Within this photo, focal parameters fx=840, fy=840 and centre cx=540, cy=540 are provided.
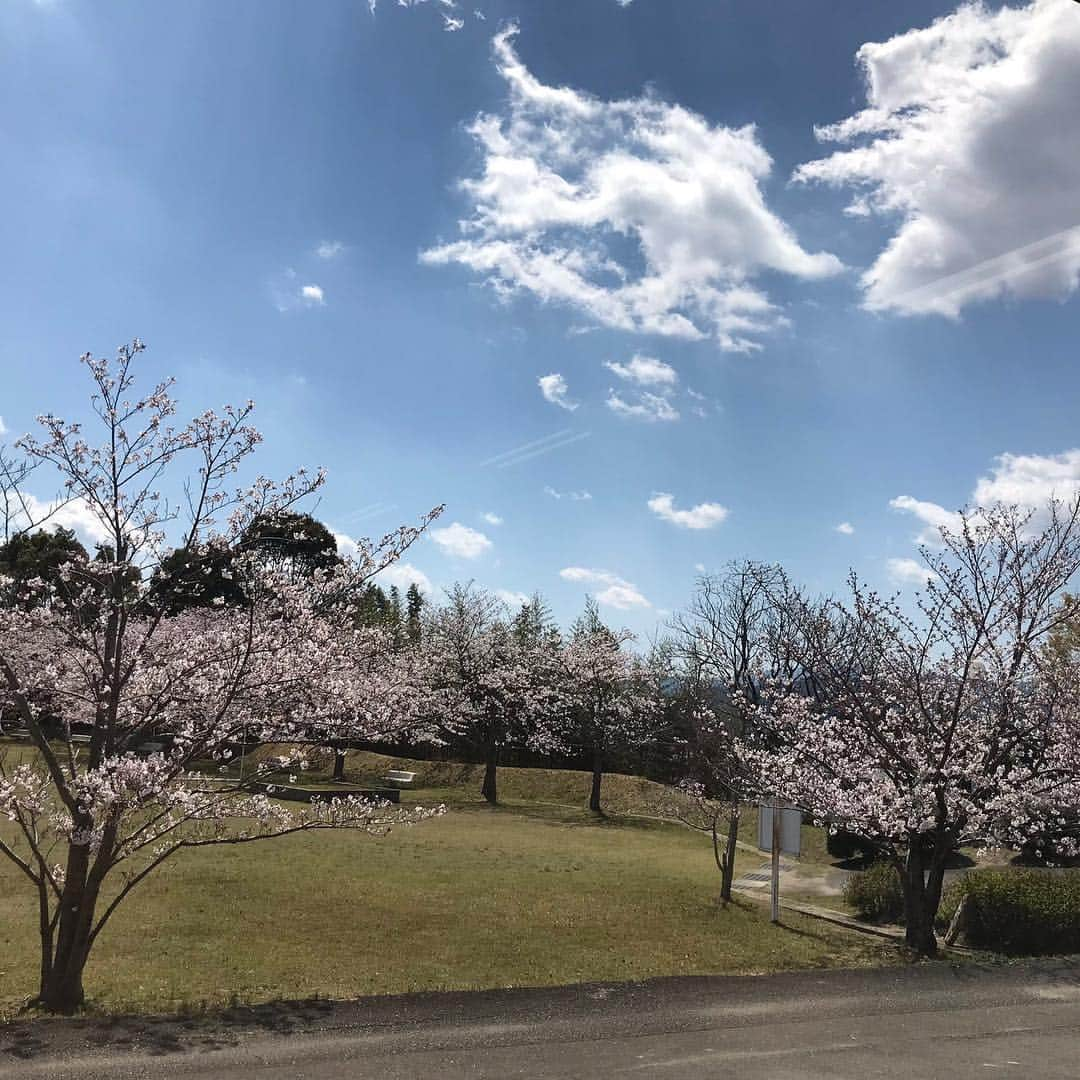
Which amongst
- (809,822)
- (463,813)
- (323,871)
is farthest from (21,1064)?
(809,822)

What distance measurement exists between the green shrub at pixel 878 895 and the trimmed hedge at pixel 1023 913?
1.92 m

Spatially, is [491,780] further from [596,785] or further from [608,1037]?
[608,1037]

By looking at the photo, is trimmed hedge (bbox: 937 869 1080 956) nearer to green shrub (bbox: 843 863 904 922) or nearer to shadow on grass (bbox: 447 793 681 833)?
green shrub (bbox: 843 863 904 922)

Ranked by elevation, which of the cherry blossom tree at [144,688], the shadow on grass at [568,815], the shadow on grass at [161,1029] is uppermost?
the cherry blossom tree at [144,688]

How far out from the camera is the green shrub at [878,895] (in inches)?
599

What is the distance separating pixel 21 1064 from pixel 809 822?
2494cm

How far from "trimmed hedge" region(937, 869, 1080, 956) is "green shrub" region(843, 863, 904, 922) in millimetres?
1916

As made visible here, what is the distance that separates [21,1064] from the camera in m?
6.43

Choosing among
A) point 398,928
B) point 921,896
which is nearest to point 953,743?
point 921,896

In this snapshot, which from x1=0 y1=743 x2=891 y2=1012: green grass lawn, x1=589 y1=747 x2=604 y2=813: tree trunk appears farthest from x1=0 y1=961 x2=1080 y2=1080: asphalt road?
x1=589 y1=747 x2=604 y2=813: tree trunk

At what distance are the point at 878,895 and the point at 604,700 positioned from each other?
1871 centimetres

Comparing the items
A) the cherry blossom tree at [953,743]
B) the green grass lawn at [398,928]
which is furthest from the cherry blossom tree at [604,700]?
the cherry blossom tree at [953,743]

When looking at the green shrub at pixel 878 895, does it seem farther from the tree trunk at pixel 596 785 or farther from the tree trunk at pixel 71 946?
the tree trunk at pixel 596 785

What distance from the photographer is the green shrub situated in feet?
49.9
